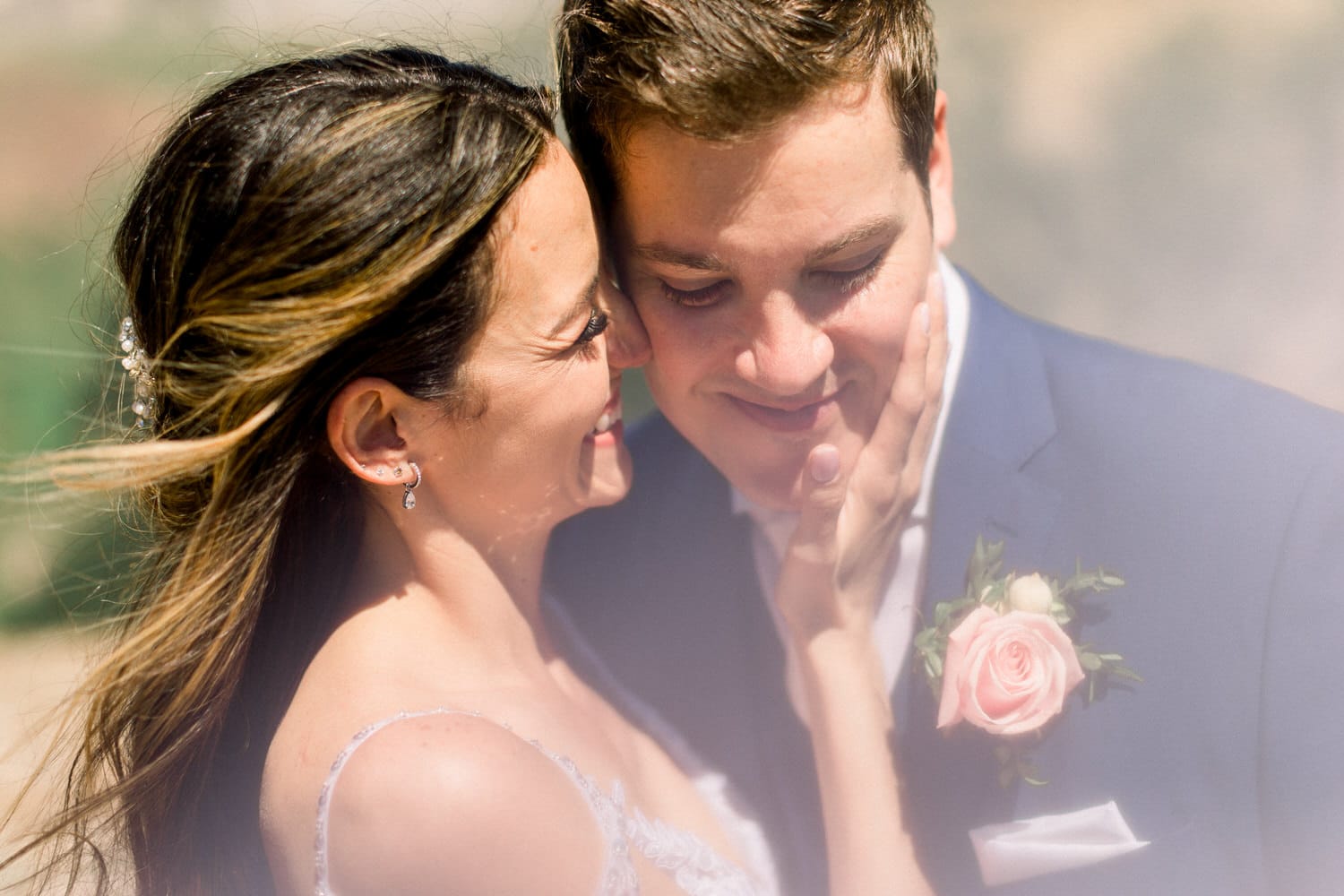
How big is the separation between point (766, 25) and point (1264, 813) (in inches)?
55.4

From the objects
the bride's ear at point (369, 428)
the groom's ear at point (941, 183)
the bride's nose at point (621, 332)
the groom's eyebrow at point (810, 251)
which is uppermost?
the groom's ear at point (941, 183)

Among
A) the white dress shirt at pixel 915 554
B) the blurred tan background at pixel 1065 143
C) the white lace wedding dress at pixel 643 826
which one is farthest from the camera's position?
the blurred tan background at pixel 1065 143

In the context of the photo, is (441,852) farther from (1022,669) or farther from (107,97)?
(107,97)

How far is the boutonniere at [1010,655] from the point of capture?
148cm

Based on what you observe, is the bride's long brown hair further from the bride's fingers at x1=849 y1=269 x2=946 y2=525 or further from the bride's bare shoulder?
the bride's fingers at x1=849 y1=269 x2=946 y2=525

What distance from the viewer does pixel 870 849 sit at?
1.61 metres

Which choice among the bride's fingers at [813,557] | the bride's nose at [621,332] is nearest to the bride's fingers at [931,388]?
the bride's fingers at [813,557]

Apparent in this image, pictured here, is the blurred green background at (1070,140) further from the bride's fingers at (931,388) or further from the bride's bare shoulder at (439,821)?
the bride's bare shoulder at (439,821)

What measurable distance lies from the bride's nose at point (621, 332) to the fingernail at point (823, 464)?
306 millimetres

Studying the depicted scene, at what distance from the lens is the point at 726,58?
130 centimetres

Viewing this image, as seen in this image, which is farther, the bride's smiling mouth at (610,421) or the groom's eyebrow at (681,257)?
the bride's smiling mouth at (610,421)

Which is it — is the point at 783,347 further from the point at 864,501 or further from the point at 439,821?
the point at 439,821

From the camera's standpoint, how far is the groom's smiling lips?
161 cm

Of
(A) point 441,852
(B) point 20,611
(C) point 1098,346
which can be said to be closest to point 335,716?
(A) point 441,852
